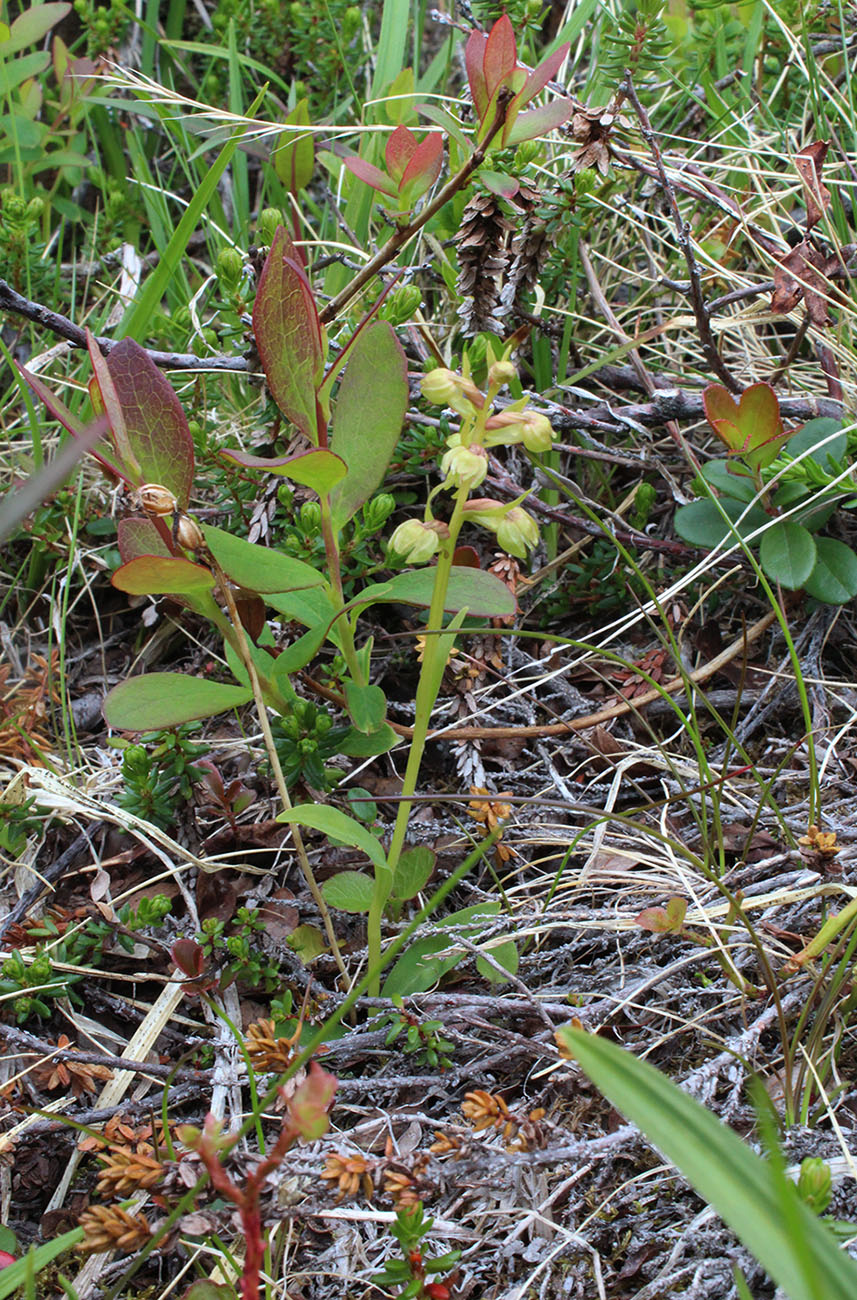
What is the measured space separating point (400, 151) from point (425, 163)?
1.7 inches

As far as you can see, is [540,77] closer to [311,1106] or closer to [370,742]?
[370,742]

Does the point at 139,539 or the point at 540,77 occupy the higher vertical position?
the point at 540,77

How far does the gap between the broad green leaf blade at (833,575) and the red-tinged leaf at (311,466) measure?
932mm

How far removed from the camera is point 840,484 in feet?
5.69

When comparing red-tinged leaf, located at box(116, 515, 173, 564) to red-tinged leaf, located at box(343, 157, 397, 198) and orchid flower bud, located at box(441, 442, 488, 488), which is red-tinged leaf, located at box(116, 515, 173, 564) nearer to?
orchid flower bud, located at box(441, 442, 488, 488)

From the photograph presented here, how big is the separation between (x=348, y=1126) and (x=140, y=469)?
899mm

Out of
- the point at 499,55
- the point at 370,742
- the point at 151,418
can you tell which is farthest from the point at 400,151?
the point at 370,742

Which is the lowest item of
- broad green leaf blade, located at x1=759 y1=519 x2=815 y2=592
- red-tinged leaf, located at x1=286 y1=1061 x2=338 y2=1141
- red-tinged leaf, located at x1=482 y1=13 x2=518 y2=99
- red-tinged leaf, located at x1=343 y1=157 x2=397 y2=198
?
broad green leaf blade, located at x1=759 y1=519 x2=815 y2=592

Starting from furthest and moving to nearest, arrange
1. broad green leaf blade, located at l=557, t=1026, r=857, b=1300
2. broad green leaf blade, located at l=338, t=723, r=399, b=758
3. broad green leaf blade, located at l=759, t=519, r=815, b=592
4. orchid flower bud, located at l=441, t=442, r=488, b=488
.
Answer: broad green leaf blade, located at l=759, t=519, r=815, b=592
broad green leaf blade, located at l=338, t=723, r=399, b=758
orchid flower bud, located at l=441, t=442, r=488, b=488
broad green leaf blade, located at l=557, t=1026, r=857, b=1300

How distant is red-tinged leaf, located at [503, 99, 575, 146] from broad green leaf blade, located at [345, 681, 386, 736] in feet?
2.65

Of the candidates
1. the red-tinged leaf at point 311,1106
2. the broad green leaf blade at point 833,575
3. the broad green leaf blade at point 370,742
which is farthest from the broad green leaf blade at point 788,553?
the red-tinged leaf at point 311,1106

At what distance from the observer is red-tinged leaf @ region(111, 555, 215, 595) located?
1137 millimetres

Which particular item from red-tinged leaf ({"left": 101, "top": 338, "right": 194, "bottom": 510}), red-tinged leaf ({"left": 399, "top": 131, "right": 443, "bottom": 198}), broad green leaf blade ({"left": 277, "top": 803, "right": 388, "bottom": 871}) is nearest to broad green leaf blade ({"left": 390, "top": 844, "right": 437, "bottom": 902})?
broad green leaf blade ({"left": 277, "top": 803, "right": 388, "bottom": 871})

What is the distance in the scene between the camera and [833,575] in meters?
1.72
